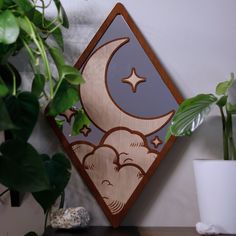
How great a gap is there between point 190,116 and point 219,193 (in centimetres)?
23

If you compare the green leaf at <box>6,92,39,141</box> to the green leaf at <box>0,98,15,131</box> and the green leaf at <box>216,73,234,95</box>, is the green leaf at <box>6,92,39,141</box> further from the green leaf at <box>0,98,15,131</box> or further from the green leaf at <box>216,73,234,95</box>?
the green leaf at <box>216,73,234,95</box>

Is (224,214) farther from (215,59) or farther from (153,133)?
(215,59)

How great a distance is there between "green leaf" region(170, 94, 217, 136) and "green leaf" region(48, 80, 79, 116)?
0.29 meters

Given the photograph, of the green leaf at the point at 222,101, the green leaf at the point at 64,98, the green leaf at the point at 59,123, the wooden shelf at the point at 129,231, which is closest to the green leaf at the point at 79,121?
the green leaf at the point at 59,123

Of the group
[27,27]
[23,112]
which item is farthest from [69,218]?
[27,27]

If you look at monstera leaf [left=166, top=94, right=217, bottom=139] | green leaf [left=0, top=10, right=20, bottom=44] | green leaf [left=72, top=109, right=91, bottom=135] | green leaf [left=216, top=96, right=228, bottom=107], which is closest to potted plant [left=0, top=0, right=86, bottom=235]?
green leaf [left=0, top=10, right=20, bottom=44]

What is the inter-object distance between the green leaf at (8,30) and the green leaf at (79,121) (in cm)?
41

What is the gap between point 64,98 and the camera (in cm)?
90

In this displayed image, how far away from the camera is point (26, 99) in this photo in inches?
Result: 30.5

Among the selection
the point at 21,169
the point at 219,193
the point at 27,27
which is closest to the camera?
the point at 21,169

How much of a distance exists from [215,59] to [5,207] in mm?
845

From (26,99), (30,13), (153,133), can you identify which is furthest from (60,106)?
(153,133)

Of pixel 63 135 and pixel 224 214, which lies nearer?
pixel 224 214

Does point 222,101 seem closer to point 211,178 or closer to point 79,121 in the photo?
point 211,178
